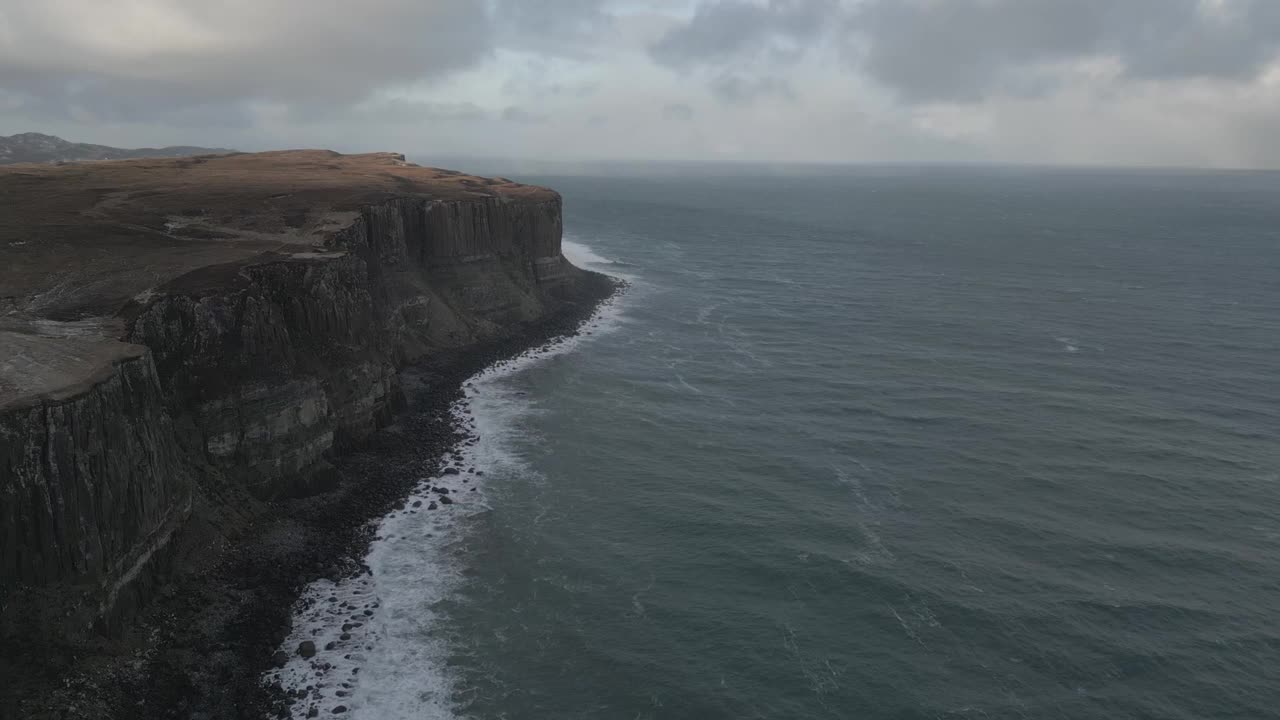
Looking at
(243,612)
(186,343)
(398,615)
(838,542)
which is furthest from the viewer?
(186,343)

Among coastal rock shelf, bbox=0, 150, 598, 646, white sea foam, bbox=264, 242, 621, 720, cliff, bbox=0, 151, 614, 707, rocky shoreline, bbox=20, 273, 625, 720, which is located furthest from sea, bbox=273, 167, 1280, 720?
cliff, bbox=0, 151, 614, 707

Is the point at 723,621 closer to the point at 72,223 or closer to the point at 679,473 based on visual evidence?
the point at 679,473

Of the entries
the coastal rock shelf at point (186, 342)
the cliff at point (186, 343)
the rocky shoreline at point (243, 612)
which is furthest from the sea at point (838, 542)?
the cliff at point (186, 343)

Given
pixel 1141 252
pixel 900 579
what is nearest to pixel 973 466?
A: pixel 900 579

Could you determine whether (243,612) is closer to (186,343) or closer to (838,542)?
(186,343)

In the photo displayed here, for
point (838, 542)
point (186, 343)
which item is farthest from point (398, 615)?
point (838, 542)

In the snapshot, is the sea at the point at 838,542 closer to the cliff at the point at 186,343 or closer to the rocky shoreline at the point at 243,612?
the rocky shoreline at the point at 243,612
